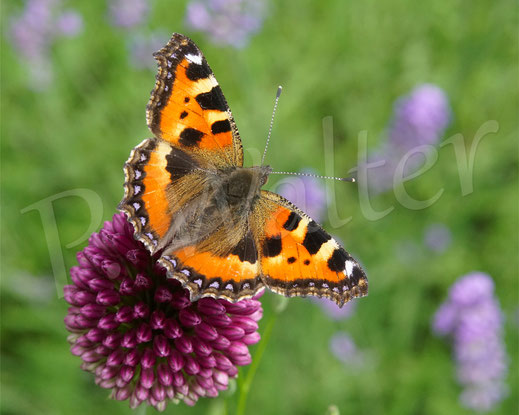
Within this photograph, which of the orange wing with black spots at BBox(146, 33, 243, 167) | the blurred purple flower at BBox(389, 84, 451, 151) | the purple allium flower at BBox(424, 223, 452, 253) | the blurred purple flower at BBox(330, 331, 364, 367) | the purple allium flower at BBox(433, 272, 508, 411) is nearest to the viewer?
the orange wing with black spots at BBox(146, 33, 243, 167)

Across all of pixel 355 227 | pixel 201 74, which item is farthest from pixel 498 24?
pixel 201 74

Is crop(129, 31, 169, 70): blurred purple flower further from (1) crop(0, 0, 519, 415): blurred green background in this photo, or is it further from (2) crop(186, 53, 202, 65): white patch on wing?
(2) crop(186, 53, 202, 65): white patch on wing

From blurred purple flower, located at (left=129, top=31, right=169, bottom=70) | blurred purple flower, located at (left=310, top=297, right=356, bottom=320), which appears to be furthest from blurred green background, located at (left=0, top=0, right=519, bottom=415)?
blurred purple flower, located at (left=310, top=297, right=356, bottom=320)

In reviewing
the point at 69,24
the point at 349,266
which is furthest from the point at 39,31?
the point at 349,266

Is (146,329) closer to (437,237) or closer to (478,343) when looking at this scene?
(478,343)

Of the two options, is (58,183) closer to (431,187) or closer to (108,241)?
(108,241)

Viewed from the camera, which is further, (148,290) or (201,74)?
(201,74)
